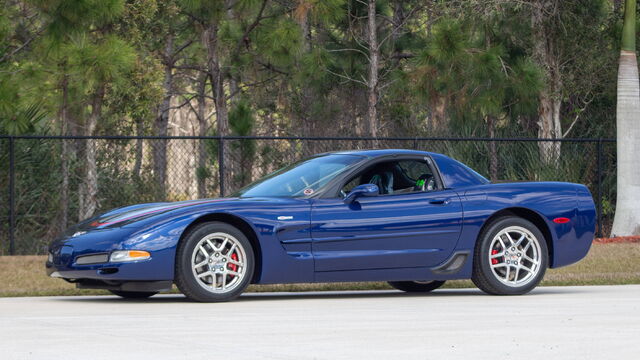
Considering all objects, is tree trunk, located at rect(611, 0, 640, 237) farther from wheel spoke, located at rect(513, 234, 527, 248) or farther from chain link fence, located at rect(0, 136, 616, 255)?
wheel spoke, located at rect(513, 234, 527, 248)

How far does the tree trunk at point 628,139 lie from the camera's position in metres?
21.2

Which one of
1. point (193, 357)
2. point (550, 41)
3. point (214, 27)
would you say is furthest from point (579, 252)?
point (214, 27)

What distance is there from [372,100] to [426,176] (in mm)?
15285

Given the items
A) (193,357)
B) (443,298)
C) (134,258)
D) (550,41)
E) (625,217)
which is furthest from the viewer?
(550,41)

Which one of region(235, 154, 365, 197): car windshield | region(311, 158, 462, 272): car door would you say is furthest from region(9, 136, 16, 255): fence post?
region(311, 158, 462, 272): car door

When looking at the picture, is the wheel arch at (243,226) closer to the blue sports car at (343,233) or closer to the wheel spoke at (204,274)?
the blue sports car at (343,233)

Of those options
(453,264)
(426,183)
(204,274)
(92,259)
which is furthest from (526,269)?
(92,259)

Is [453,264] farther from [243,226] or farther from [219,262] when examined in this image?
[219,262]

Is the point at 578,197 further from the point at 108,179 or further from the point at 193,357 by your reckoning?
the point at 108,179

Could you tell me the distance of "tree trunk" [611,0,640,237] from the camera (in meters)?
21.2

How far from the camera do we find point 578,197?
12.2m

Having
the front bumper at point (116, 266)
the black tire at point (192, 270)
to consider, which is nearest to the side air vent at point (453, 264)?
the black tire at point (192, 270)

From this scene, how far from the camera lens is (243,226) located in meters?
11.0

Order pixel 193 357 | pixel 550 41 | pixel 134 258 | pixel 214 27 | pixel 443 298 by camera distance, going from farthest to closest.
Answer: pixel 214 27, pixel 550 41, pixel 443 298, pixel 134 258, pixel 193 357
